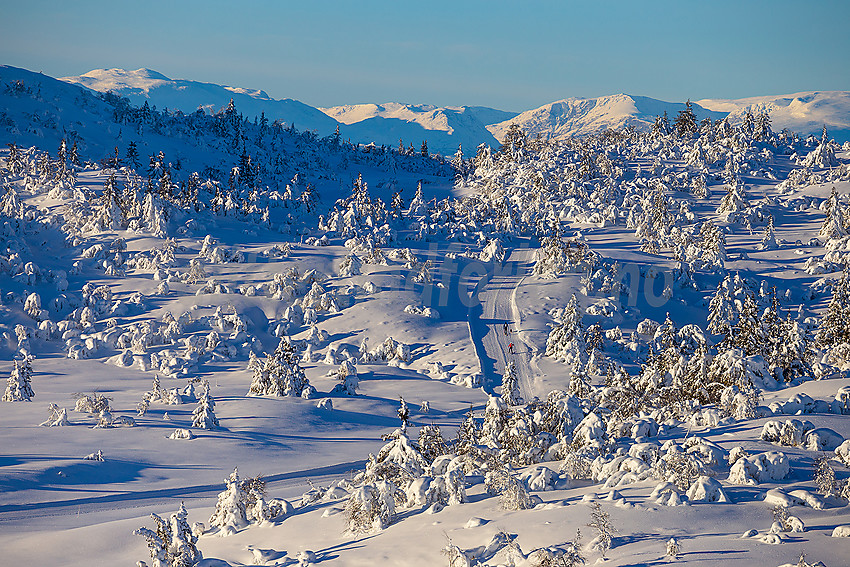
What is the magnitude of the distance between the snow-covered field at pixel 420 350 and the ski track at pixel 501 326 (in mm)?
241

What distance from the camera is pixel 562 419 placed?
66.7ft

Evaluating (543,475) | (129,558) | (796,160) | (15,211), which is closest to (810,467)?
(543,475)

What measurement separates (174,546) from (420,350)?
2936 centimetres

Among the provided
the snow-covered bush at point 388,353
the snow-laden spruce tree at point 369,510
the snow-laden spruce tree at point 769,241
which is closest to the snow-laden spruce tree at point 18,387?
the snow-covered bush at point 388,353

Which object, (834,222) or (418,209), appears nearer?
(834,222)

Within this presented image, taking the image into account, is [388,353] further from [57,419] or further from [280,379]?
[57,419]

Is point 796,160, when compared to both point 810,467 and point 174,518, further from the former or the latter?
point 174,518

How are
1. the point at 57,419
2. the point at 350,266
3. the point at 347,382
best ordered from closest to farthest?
the point at 57,419, the point at 347,382, the point at 350,266

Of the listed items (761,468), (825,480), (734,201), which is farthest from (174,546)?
(734,201)

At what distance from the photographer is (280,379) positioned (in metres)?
32.7

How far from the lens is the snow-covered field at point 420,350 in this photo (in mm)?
14641

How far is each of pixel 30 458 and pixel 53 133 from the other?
69.8 meters

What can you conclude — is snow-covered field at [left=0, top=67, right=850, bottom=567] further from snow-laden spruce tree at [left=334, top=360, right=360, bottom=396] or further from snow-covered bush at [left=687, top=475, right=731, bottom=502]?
snow-laden spruce tree at [left=334, top=360, right=360, bottom=396]

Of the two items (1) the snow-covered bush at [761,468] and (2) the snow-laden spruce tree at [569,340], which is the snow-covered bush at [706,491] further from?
(2) the snow-laden spruce tree at [569,340]
